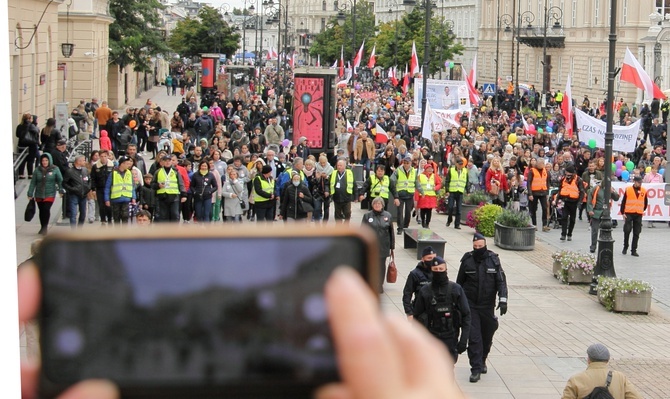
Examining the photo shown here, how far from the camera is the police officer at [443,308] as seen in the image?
10.9 metres

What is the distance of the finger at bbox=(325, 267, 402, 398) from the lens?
1.08 m

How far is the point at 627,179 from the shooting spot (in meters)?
26.5

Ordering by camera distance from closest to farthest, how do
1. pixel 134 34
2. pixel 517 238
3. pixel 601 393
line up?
pixel 601 393, pixel 517 238, pixel 134 34

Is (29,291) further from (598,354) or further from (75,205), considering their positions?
(75,205)

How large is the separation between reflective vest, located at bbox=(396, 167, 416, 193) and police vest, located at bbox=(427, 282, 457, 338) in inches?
466

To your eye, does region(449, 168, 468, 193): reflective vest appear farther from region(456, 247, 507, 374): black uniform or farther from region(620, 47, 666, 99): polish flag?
region(456, 247, 507, 374): black uniform

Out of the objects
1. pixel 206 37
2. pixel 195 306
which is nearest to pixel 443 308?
pixel 195 306

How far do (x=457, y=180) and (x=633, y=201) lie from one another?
3998 millimetres

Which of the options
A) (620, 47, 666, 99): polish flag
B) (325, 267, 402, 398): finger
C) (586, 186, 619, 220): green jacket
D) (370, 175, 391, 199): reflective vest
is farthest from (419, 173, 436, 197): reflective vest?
(325, 267, 402, 398): finger

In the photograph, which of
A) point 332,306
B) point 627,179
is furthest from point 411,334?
point 627,179

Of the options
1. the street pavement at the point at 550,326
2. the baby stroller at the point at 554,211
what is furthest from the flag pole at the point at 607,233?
the baby stroller at the point at 554,211

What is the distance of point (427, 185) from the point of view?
2359 cm

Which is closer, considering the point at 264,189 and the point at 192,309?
the point at 192,309

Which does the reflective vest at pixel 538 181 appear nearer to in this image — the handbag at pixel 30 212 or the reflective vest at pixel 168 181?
the reflective vest at pixel 168 181
